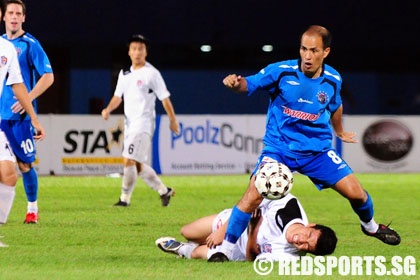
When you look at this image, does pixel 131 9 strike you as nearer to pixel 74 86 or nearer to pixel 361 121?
pixel 74 86

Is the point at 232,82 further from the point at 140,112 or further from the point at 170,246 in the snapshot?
the point at 140,112

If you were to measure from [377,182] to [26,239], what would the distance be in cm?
1119

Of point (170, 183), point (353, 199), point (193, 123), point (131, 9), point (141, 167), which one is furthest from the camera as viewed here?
point (131, 9)

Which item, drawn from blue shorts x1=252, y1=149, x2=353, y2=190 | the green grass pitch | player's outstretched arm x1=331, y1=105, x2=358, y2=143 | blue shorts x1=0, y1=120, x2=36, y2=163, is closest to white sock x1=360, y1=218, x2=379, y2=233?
the green grass pitch

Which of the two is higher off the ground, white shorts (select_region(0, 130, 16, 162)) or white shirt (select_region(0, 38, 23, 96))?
white shirt (select_region(0, 38, 23, 96))

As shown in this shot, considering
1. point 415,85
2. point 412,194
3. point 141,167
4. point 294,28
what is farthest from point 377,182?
point 415,85

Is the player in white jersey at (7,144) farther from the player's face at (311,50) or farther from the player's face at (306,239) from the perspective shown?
the player's face at (306,239)

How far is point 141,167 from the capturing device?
576 inches

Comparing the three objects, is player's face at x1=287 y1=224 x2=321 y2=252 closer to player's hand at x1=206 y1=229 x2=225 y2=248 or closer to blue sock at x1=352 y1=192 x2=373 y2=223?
player's hand at x1=206 y1=229 x2=225 y2=248

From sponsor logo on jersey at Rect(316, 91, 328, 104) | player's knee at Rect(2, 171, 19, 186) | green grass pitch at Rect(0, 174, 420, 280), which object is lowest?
green grass pitch at Rect(0, 174, 420, 280)

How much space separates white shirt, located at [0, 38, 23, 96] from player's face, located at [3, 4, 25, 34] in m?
2.11

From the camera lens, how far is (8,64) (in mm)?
9062

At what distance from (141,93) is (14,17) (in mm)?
3707

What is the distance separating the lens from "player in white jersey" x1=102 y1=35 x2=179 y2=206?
1448 centimetres
